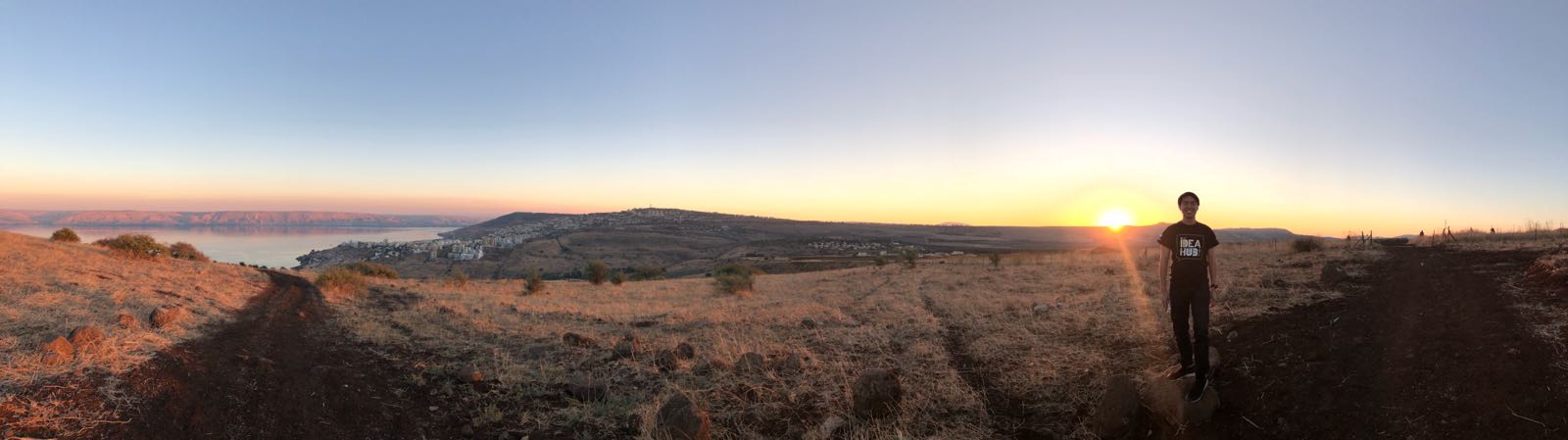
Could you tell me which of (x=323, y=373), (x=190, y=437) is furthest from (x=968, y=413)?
(x=323, y=373)

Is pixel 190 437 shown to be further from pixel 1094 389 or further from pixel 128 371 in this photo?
pixel 1094 389

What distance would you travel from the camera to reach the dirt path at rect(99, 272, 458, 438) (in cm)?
600

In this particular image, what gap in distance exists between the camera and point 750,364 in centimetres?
870

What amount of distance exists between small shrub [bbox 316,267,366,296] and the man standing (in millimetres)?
21971

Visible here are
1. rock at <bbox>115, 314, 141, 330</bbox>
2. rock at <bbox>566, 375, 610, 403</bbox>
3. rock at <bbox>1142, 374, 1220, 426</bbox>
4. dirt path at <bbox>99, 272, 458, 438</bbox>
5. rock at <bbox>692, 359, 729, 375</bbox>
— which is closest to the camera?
rock at <bbox>1142, 374, 1220, 426</bbox>

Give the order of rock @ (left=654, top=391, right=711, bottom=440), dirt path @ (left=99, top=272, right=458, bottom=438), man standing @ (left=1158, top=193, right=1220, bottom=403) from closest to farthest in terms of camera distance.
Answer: man standing @ (left=1158, top=193, right=1220, bottom=403), dirt path @ (left=99, top=272, right=458, bottom=438), rock @ (left=654, top=391, right=711, bottom=440)

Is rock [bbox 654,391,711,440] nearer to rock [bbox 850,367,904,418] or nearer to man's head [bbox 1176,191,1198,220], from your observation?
rock [bbox 850,367,904,418]

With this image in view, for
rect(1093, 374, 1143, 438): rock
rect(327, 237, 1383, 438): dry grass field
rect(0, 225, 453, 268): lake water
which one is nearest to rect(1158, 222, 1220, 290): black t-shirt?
rect(1093, 374, 1143, 438): rock

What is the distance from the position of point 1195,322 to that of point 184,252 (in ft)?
110

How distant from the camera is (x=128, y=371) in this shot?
677 centimetres

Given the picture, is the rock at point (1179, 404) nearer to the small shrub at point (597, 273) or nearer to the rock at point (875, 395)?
the rock at point (875, 395)

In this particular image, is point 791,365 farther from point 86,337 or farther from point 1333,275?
point 1333,275

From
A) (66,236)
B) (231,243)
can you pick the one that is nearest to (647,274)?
(66,236)

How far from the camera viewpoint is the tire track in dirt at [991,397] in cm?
627
